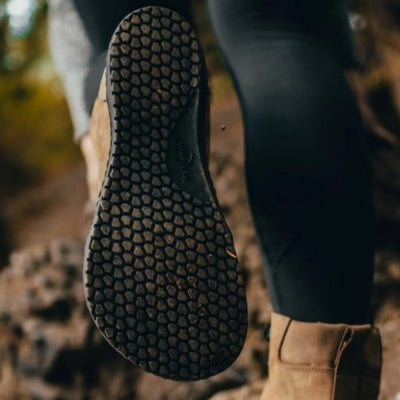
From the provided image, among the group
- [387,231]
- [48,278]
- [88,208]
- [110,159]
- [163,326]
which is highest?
[110,159]

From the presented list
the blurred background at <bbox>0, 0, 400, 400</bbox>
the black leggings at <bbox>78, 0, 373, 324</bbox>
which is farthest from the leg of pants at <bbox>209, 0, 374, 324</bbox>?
the blurred background at <bbox>0, 0, 400, 400</bbox>

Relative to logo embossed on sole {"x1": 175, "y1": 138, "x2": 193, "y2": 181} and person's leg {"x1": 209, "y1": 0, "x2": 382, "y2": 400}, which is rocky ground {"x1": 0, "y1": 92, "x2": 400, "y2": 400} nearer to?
person's leg {"x1": 209, "y1": 0, "x2": 382, "y2": 400}

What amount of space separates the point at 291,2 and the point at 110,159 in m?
0.33

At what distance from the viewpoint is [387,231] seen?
2.12m

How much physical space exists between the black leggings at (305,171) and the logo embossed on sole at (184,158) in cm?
10

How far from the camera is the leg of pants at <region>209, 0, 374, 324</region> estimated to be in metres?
1.07

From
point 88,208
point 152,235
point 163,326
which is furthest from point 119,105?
point 88,208

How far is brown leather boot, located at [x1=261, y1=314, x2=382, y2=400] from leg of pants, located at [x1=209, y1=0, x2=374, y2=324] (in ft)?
0.08

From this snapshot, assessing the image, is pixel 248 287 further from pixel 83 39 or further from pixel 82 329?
pixel 83 39

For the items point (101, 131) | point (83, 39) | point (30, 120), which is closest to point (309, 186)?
point (101, 131)

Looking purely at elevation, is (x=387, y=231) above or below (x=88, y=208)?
below

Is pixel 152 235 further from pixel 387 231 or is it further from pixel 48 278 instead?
pixel 387 231

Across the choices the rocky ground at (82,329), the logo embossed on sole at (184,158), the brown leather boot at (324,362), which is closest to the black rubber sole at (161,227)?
the logo embossed on sole at (184,158)

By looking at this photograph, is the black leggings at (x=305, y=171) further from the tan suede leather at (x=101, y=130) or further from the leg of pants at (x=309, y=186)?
the tan suede leather at (x=101, y=130)
